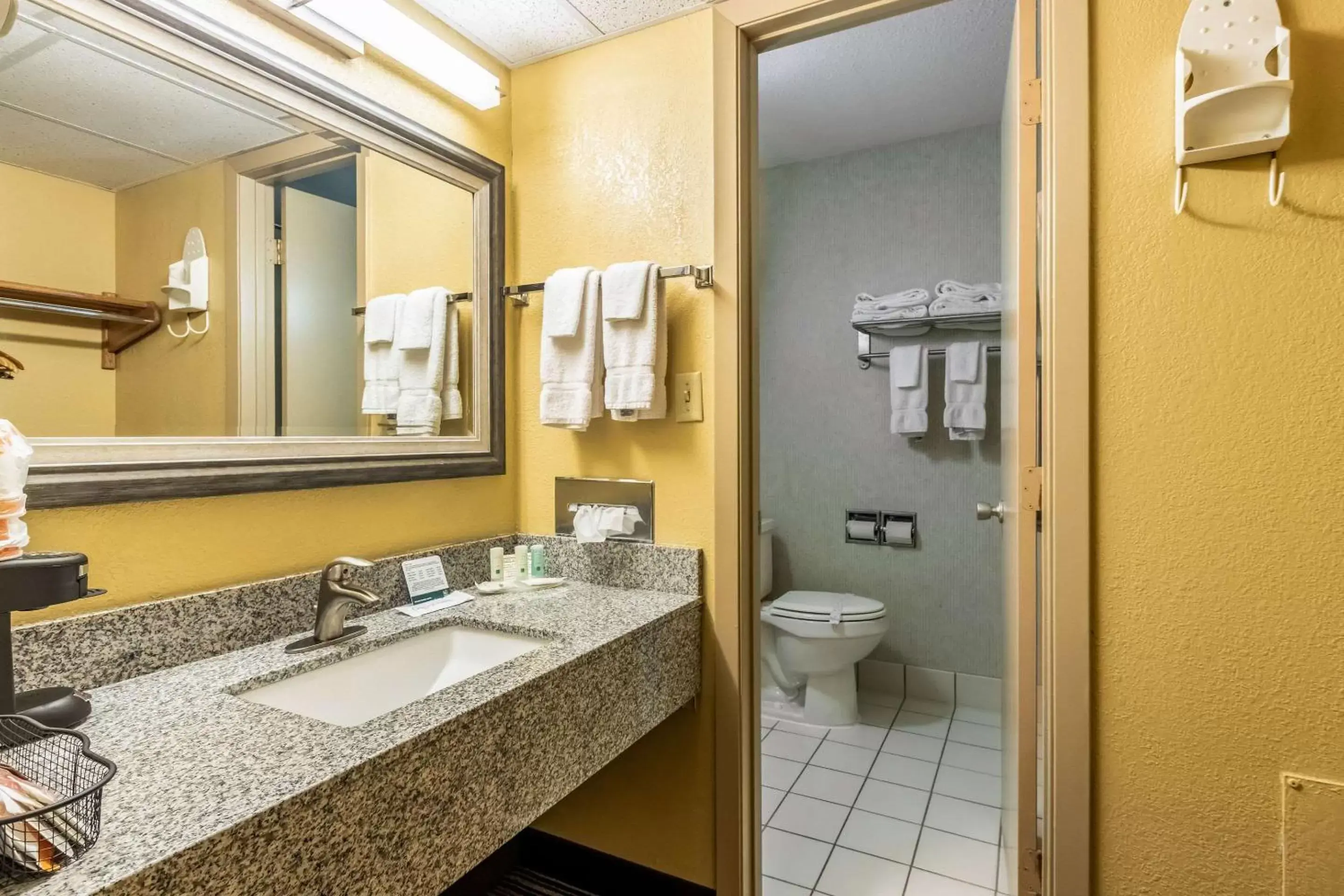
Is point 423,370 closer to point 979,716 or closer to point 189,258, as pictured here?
point 189,258

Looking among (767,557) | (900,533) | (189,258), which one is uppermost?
(189,258)

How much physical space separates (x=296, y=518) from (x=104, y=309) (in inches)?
17.6

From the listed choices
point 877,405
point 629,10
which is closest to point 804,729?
point 877,405

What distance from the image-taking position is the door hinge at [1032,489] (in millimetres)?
1270

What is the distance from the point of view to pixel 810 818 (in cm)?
204

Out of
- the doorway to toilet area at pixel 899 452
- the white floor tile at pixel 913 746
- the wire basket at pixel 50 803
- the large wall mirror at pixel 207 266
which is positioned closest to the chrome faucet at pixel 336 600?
the large wall mirror at pixel 207 266

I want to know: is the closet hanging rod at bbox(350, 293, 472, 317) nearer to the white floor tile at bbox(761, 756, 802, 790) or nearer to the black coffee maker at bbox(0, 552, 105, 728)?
the black coffee maker at bbox(0, 552, 105, 728)

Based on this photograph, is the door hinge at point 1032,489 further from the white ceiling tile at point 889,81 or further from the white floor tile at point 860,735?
the white floor tile at point 860,735

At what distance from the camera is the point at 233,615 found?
1.15 meters

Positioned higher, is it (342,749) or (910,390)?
(910,390)

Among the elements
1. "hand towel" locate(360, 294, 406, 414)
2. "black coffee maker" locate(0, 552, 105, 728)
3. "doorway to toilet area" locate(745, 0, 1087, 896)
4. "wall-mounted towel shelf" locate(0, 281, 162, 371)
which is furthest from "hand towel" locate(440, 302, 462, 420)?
"black coffee maker" locate(0, 552, 105, 728)

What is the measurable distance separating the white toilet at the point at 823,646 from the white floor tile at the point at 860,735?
38 millimetres

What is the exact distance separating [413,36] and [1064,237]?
4.24ft

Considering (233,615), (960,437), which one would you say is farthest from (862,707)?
(233,615)
